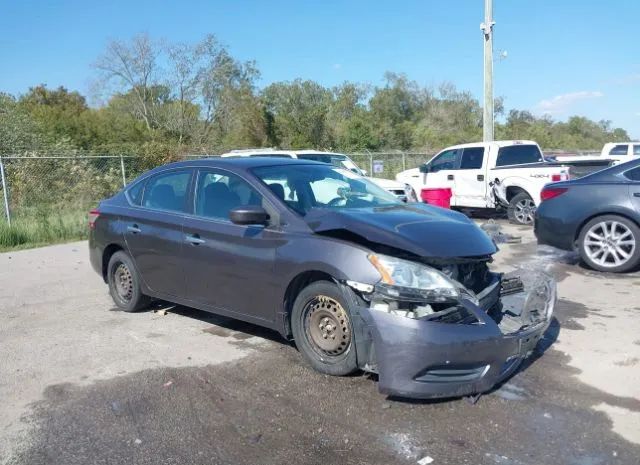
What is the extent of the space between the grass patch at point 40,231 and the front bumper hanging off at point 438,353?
1064 centimetres

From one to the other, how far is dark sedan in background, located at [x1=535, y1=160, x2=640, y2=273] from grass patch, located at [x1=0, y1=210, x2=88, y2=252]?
10.1 meters

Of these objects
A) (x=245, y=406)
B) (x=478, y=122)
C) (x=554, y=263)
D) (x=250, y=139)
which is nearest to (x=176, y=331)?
(x=245, y=406)

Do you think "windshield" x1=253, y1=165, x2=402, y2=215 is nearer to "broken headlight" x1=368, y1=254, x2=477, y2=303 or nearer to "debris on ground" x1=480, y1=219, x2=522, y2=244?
"broken headlight" x1=368, y1=254, x2=477, y2=303

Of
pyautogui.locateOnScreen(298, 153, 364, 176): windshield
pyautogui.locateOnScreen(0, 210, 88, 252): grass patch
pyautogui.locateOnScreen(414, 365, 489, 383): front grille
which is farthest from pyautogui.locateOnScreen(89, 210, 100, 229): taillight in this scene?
pyautogui.locateOnScreen(298, 153, 364, 176): windshield

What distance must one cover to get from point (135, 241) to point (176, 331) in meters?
0.99

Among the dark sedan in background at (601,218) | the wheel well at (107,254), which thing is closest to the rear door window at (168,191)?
the wheel well at (107,254)

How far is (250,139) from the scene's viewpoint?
3844 centimetres

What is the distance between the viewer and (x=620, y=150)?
2092cm

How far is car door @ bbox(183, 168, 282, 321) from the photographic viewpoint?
4785 mm

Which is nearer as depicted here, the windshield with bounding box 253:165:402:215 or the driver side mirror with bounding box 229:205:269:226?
the driver side mirror with bounding box 229:205:269:226

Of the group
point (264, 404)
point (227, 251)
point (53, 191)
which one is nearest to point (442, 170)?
point (227, 251)

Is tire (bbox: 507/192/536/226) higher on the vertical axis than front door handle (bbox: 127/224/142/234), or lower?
lower

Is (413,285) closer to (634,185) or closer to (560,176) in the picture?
(634,185)

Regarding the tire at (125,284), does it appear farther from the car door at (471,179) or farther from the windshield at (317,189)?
the car door at (471,179)
